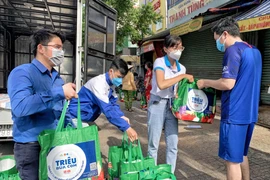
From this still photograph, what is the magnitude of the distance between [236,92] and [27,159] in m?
1.78

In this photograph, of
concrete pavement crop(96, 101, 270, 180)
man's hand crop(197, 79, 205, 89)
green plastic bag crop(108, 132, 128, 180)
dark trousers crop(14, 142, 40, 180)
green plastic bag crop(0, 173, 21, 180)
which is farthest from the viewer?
concrete pavement crop(96, 101, 270, 180)

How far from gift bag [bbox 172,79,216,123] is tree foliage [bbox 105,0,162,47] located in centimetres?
813

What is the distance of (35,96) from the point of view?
1.48 metres

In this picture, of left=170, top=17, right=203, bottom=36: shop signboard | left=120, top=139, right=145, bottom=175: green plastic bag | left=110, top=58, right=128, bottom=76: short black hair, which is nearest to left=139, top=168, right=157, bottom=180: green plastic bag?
left=120, top=139, right=145, bottom=175: green plastic bag

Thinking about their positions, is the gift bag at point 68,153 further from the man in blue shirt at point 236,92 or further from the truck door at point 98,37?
the truck door at point 98,37

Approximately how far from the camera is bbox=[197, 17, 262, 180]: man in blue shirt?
2102mm

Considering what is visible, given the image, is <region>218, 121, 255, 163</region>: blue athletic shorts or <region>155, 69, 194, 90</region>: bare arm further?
<region>155, 69, 194, 90</region>: bare arm

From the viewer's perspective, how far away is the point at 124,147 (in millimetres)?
2607

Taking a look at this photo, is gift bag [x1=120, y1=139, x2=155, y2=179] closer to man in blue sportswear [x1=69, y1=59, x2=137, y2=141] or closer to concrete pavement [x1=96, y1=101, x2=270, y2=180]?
man in blue sportswear [x1=69, y1=59, x2=137, y2=141]

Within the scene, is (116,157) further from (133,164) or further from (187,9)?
(187,9)

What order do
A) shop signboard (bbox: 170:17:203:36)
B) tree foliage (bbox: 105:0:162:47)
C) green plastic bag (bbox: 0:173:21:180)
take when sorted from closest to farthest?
1. green plastic bag (bbox: 0:173:21:180)
2. shop signboard (bbox: 170:17:203:36)
3. tree foliage (bbox: 105:0:162:47)

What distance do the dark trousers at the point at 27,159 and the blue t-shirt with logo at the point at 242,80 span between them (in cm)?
163

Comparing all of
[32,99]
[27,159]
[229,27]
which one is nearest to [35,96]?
[32,99]

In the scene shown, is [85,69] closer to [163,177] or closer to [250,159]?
[163,177]
